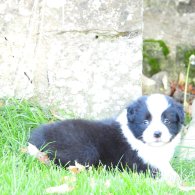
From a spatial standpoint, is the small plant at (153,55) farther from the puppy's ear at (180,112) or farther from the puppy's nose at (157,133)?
the puppy's nose at (157,133)

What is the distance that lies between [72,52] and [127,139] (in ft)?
4.40

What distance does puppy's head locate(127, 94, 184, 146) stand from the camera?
5.78 m

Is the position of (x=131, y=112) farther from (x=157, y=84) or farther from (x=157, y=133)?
(x=157, y=84)

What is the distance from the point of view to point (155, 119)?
580 cm

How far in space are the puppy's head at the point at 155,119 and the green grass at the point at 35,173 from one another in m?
0.43

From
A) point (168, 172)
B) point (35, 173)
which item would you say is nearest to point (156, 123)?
point (168, 172)

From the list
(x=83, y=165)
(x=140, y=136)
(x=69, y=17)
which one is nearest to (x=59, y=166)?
(x=83, y=165)

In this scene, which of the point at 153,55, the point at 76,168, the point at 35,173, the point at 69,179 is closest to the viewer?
the point at 69,179

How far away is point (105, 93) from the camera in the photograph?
6980 millimetres

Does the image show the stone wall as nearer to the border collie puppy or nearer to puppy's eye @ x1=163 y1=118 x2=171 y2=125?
the border collie puppy

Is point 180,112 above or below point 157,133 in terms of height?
above

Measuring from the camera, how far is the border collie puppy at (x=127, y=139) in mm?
5805

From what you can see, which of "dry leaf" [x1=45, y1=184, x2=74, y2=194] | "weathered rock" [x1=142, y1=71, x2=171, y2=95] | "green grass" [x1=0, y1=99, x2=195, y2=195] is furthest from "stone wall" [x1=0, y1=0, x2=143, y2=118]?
"dry leaf" [x1=45, y1=184, x2=74, y2=194]

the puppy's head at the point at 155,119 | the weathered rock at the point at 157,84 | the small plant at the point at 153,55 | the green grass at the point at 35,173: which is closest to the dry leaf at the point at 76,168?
the green grass at the point at 35,173
